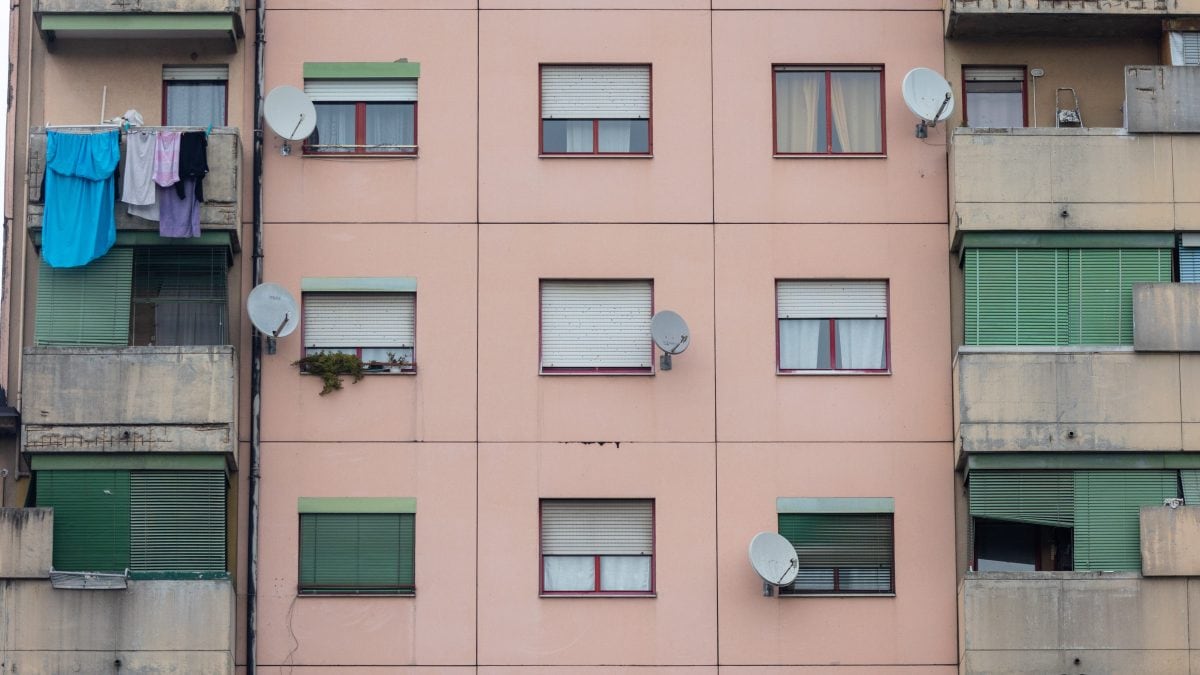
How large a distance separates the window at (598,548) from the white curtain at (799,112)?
567 centimetres

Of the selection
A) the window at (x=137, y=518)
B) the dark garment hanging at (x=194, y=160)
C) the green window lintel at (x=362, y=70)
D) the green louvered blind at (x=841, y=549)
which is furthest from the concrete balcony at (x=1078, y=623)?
the dark garment hanging at (x=194, y=160)

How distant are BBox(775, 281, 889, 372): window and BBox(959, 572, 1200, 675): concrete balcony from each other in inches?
147

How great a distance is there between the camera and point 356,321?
3344cm

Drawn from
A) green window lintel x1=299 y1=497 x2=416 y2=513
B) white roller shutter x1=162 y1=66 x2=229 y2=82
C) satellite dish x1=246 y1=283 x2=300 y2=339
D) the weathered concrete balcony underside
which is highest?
the weathered concrete balcony underside

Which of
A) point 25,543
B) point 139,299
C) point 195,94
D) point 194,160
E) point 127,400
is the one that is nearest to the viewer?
point 25,543

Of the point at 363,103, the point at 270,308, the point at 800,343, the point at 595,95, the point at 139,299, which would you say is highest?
the point at 595,95

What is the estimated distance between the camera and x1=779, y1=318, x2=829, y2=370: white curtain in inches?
1319

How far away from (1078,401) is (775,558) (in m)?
4.69

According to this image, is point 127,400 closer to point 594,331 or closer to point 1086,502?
point 594,331

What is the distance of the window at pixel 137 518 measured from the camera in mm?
32094

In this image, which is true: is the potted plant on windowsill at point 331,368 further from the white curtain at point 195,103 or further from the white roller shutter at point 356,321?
the white curtain at point 195,103

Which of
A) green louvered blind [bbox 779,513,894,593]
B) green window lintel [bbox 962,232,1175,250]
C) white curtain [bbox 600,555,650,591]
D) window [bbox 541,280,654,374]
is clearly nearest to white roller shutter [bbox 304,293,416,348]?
window [bbox 541,280,654,374]

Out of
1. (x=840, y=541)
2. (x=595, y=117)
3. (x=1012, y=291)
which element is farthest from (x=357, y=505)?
(x=1012, y=291)

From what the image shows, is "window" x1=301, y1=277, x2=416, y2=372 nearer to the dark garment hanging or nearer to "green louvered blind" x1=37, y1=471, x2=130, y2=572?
the dark garment hanging
